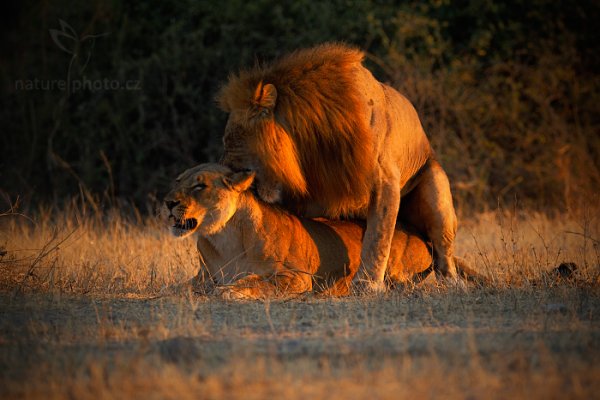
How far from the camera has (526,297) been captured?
561 centimetres

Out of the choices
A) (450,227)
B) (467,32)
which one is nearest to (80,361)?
(450,227)

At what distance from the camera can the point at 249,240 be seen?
611cm

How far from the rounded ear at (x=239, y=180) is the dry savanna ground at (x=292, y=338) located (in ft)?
2.79

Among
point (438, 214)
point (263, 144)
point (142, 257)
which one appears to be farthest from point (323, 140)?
point (142, 257)

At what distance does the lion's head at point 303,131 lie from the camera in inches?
232

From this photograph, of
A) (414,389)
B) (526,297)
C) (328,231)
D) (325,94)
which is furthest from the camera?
(328,231)

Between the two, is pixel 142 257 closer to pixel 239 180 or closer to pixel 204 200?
pixel 204 200

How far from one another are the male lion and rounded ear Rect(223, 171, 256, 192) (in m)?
0.10

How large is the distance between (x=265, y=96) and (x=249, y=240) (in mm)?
1051

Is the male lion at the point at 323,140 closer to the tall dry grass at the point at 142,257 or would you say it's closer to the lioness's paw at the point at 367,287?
the lioness's paw at the point at 367,287

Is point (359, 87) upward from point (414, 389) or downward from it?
upward

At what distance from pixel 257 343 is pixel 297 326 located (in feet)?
1.76

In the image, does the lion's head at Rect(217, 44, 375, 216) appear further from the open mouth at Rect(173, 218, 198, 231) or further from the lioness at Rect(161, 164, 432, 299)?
the open mouth at Rect(173, 218, 198, 231)

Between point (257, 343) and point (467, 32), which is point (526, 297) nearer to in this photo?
point (257, 343)
